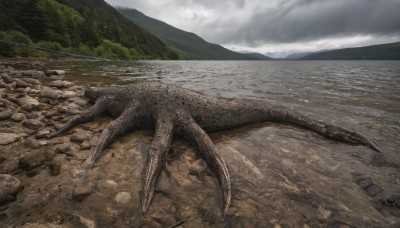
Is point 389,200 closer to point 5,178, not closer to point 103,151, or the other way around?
point 103,151

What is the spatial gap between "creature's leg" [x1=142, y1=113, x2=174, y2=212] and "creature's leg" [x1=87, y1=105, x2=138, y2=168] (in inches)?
24.5

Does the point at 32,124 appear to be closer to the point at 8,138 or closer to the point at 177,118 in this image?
the point at 8,138

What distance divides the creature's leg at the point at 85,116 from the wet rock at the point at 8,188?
5.59ft

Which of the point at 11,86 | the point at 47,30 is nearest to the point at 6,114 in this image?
the point at 11,86

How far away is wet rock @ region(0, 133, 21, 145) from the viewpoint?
3777mm

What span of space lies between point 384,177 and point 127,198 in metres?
4.21

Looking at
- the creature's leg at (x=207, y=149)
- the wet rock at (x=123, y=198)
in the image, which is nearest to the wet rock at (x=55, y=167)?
the wet rock at (x=123, y=198)

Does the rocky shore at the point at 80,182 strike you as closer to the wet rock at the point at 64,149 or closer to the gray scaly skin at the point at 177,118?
the wet rock at the point at 64,149

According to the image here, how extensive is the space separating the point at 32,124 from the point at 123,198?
10.8ft

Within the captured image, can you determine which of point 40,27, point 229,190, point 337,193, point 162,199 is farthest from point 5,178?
point 40,27

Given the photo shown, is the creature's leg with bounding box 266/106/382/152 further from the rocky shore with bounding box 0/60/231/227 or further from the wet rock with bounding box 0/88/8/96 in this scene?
the wet rock with bounding box 0/88/8/96

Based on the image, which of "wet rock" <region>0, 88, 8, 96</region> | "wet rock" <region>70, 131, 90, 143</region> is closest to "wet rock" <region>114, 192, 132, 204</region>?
"wet rock" <region>70, 131, 90, 143</region>

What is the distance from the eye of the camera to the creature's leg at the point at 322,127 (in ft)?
16.5

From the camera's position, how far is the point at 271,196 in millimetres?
3088
